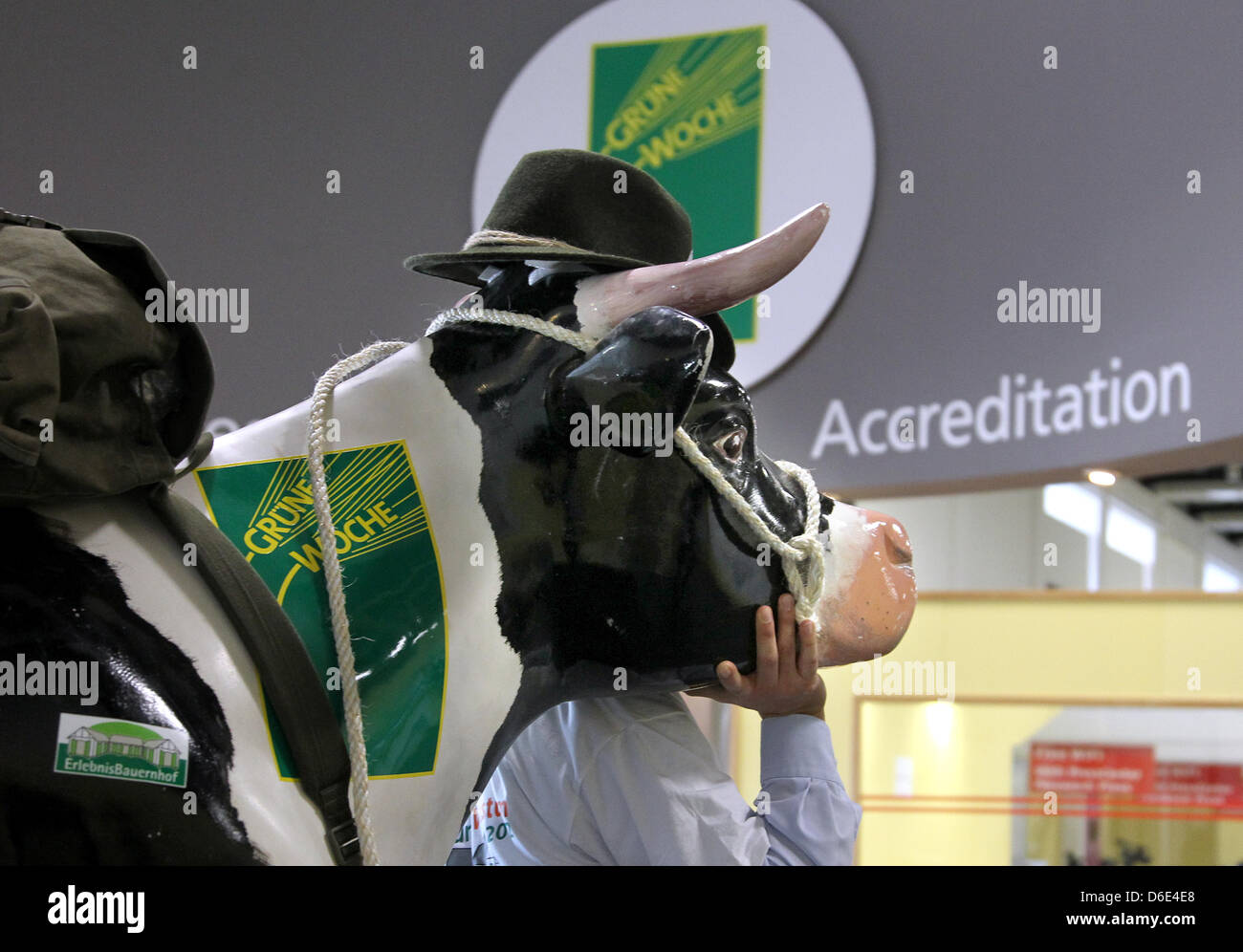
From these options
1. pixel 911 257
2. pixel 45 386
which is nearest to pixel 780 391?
pixel 911 257

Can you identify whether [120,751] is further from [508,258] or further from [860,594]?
[860,594]

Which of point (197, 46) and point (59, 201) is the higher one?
Answer: point (197, 46)

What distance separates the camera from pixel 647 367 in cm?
98

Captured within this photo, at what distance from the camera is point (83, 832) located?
784 millimetres

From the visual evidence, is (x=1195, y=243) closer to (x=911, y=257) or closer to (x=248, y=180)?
(x=911, y=257)

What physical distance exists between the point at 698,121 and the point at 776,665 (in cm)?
231

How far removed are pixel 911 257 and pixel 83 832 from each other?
→ 2588 mm

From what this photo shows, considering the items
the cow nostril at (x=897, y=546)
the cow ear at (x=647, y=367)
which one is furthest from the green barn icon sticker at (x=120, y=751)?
the cow nostril at (x=897, y=546)

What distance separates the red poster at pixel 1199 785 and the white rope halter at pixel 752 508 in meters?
3.51

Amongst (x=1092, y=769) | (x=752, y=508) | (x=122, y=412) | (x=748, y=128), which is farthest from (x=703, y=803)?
(x=1092, y=769)

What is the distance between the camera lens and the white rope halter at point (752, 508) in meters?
1.06

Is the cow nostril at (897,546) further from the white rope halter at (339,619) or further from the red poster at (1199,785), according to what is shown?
the red poster at (1199,785)

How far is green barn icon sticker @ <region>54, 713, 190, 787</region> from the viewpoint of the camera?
0.78 metres

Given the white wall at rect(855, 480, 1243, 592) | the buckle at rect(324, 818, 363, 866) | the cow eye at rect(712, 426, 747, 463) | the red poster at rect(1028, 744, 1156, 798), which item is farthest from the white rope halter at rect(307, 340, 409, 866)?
the red poster at rect(1028, 744, 1156, 798)
